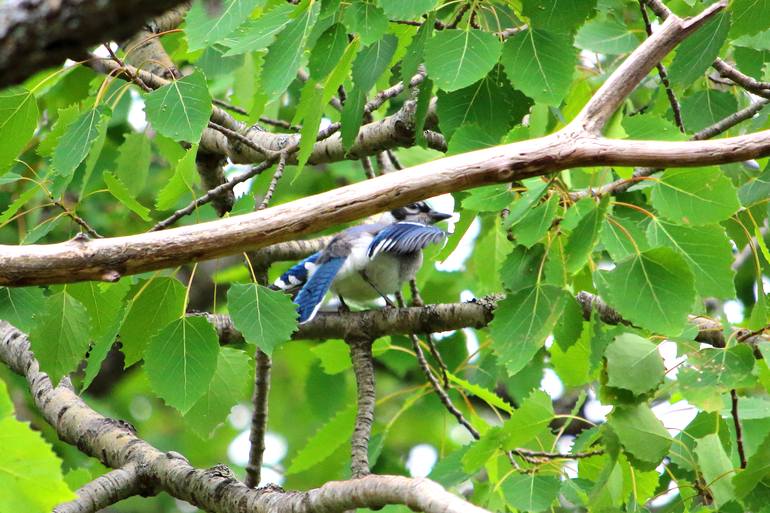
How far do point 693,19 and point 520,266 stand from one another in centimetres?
91

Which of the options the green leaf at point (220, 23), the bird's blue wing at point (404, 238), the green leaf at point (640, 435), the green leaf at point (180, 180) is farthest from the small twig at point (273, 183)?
the bird's blue wing at point (404, 238)

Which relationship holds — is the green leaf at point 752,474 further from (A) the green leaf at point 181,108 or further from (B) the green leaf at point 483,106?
(A) the green leaf at point 181,108

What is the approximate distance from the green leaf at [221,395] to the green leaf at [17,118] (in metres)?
0.97

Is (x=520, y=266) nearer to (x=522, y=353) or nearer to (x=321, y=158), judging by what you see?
(x=522, y=353)

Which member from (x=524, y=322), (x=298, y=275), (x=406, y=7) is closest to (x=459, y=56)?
(x=406, y=7)

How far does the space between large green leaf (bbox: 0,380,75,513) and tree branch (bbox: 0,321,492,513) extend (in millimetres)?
863

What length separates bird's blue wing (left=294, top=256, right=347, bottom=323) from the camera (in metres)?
4.91

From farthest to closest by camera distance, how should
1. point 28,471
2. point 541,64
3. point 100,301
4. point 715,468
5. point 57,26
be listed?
point 100,301 < point 715,468 < point 541,64 < point 28,471 < point 57,26

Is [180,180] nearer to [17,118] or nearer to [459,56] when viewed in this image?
[17,118]

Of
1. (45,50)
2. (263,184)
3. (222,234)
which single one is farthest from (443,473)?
(45,50)

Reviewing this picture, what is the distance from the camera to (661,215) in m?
3.15

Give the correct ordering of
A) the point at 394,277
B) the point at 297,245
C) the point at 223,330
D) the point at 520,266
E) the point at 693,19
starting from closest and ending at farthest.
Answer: the point at 693,19 → the point at 520,266 → the point at 223,330 → the point at 297,245 → the point at 394,277

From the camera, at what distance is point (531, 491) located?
3.46m

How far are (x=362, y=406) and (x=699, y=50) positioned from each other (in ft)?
6.31
